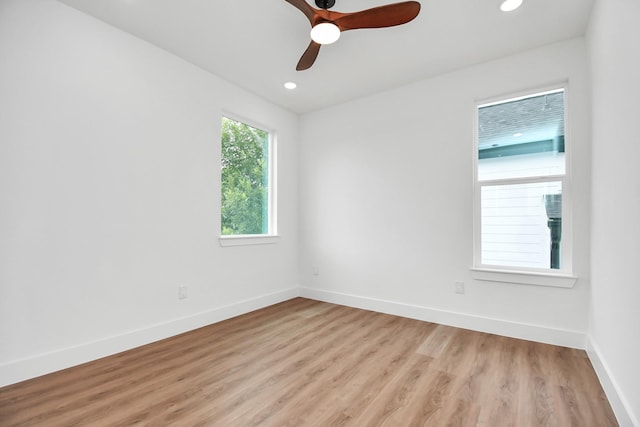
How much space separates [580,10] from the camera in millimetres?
2275

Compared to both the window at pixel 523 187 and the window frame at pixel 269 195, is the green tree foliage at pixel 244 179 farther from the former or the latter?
the window at pixel 523 187

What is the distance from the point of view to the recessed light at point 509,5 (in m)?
2.17

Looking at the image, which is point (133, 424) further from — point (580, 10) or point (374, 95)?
point (580, 10)

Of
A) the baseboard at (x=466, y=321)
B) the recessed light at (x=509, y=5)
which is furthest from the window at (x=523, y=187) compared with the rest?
the recessed light at (x=509, y=5)

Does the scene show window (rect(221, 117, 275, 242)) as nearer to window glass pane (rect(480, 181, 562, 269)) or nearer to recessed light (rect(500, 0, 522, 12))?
window glass pane (rect(480, 181, 562, 269))

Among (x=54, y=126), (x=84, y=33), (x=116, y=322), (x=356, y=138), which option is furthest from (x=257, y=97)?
(x=116, y=322)

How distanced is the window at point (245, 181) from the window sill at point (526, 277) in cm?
257

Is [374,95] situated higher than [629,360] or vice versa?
[374,95]

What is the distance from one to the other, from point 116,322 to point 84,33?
231 centimetres

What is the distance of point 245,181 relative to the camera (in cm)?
374

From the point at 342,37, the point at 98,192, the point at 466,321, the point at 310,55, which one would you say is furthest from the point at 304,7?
the point at 466,321

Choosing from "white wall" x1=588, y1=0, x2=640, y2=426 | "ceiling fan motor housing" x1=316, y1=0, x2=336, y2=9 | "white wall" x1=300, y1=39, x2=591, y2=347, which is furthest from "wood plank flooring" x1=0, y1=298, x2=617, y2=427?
"ceiling fan motor housing" x1=316, y1=0, x2=336, y2=9

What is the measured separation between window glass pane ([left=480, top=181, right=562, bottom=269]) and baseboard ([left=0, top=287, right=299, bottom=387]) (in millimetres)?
2818

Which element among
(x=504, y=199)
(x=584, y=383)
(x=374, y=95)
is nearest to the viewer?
(x=584, y=383)
